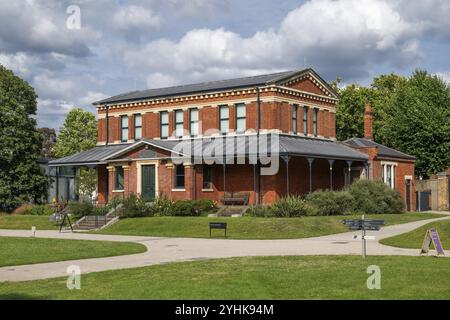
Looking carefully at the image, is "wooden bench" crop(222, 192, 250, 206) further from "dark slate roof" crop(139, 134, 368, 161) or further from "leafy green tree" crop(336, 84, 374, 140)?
"leafy green tree" crop(336, 84, 374, 140)

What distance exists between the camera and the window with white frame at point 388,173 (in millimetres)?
46812

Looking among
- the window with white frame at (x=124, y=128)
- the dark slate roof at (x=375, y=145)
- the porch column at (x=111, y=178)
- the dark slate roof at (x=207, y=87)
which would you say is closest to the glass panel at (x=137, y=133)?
the window with white frame at (x=124, y=128)

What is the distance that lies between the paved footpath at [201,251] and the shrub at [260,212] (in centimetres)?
567

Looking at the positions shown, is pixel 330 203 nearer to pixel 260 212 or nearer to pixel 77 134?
pixel 260 212

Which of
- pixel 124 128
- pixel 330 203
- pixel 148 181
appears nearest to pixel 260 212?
pixel 330 203

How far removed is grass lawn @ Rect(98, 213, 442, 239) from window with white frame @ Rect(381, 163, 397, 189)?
12.1 metres

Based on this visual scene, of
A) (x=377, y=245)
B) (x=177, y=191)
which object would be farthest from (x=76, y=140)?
(x=377, y=245)

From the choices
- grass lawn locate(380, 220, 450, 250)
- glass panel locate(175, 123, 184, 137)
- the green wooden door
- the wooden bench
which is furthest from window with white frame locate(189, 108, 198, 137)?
grass lawn locate(380, 220, 450, 250)

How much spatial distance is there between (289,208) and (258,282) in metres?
20.6

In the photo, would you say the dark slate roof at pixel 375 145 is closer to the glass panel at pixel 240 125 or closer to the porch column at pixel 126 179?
the glass panel at pixel 240 125

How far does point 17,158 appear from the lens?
49.4 metres

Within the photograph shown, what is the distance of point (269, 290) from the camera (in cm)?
1245

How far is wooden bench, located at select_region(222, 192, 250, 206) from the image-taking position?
40.0 meters
